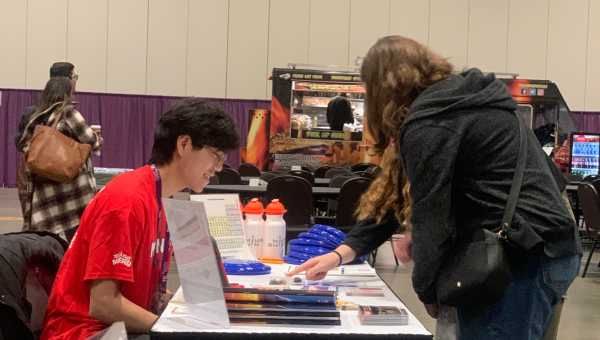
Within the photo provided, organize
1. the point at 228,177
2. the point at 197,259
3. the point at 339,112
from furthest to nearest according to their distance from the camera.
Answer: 1. the point at 339,112
2. the point at 228,177
3. the point at 197,259

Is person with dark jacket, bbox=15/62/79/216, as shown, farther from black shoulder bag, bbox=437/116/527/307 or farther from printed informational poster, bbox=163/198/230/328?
black shoulder bag, bbox=437/116/527/307

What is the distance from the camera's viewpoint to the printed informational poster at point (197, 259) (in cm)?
128

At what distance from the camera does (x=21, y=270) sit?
1470 mm

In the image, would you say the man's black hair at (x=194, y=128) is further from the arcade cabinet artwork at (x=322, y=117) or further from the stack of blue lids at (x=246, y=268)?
the arcade cabinet artwork at (x=322, y=117)

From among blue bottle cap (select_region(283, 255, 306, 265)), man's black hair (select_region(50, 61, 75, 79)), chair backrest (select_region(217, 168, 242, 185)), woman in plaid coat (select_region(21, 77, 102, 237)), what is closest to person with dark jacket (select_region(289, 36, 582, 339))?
blue bottle cap (select_region(283, 255, 306, 265))

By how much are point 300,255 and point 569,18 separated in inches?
552

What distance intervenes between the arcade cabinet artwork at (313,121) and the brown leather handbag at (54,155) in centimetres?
789

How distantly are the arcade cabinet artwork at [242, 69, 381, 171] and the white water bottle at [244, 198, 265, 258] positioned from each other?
8.81 m

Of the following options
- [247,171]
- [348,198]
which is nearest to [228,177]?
[348,198]

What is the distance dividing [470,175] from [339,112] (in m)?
9.82

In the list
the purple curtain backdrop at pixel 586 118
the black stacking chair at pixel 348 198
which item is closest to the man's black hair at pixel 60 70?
the black stacking chair at pixel 348 198

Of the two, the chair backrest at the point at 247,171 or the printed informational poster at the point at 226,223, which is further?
the chair backrest at the point at 247,171

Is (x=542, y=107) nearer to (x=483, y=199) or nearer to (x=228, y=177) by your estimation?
(x=228, y=177)

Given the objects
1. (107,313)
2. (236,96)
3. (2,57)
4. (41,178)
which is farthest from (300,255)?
(2,57)
